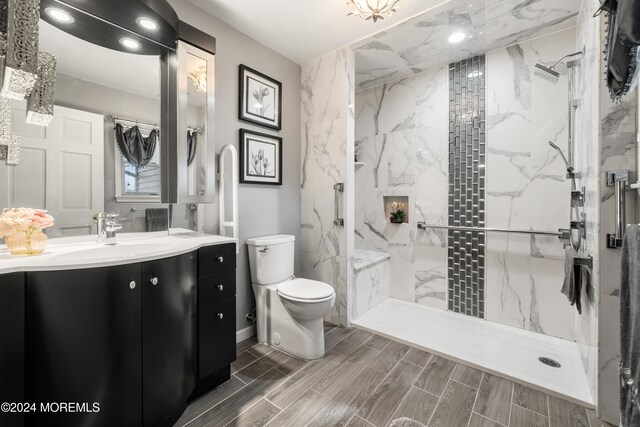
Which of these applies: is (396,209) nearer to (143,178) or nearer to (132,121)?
(143,178)

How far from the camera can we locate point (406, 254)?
3.04 meters

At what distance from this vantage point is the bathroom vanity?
98cm

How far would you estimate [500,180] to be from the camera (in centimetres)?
248

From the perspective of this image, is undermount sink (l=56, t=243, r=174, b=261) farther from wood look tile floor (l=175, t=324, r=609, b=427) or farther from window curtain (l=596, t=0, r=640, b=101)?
window curtain (l=596, t=0, r=640, b=101)

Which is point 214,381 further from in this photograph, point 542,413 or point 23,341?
point 542,413

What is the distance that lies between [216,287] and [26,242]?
0.85 m

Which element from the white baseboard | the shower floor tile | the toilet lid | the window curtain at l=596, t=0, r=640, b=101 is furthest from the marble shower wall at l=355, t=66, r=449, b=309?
the window curtain at l=596, t=0, r=640, b=101

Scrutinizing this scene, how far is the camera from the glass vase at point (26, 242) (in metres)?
1.14

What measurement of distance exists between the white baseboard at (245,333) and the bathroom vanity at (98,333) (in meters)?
0.72

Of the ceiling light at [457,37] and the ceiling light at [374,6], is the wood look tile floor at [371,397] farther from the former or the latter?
the ceiling light at [457,37]

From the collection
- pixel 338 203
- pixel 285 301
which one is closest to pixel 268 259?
pixel 285 301

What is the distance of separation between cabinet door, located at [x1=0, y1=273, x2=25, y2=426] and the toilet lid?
4.18 feet

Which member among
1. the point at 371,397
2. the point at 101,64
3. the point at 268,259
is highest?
the point at 101,64

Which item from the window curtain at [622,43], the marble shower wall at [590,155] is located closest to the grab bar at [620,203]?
the marble shower wall at [590,155]
